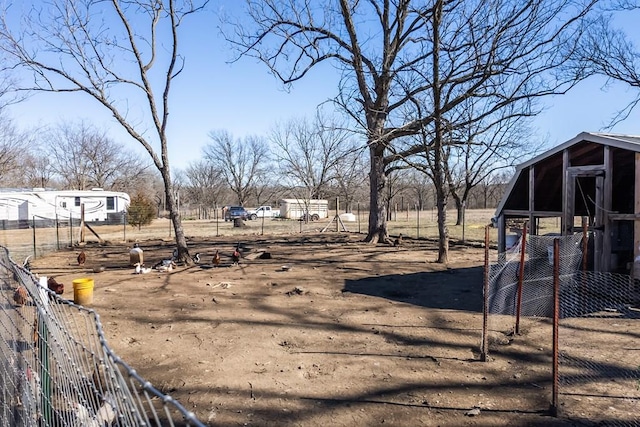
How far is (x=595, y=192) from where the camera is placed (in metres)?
10.5

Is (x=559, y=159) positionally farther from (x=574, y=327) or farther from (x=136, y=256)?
(x=136, y=256)

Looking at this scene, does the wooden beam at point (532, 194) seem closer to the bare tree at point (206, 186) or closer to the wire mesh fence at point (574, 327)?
the wire mesh fence at point (574, 327)

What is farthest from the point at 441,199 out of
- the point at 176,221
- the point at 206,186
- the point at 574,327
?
the point at 206,186

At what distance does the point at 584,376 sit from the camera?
4934mm

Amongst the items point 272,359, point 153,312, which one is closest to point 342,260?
point 153,312

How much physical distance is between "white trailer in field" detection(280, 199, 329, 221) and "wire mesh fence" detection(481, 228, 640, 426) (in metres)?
34.3

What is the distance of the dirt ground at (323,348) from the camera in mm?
4223

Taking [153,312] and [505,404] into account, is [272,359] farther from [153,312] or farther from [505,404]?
[153,312]

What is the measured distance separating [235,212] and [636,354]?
43293mm

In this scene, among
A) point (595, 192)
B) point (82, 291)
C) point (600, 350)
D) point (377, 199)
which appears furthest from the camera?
point (377, 199)

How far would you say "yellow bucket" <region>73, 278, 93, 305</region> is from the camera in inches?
317

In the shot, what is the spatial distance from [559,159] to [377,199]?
951cm

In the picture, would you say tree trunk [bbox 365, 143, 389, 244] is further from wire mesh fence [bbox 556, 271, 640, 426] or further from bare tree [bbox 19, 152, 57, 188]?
bare tree [bbox 19, 152, 57, 188]

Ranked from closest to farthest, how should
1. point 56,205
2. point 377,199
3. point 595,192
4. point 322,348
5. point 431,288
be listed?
point 322,348
point 431,288
point 595,192
point 377,199
point 56,205
